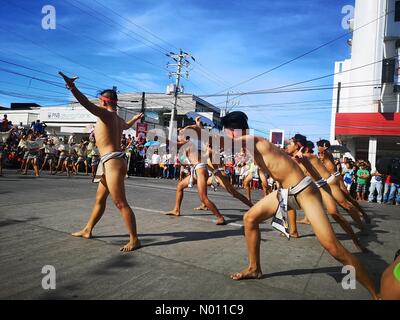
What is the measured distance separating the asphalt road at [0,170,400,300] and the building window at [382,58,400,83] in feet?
57.8

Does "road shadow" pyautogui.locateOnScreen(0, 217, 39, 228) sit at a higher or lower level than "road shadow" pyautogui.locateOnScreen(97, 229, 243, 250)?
higher

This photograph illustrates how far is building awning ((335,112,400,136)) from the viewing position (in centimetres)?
1773

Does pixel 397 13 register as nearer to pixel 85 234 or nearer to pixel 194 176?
pixel 194 176

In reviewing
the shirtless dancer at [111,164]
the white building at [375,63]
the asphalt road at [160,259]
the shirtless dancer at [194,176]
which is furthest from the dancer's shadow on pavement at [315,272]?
the white building at [375,63]

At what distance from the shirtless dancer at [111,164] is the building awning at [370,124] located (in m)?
16.3

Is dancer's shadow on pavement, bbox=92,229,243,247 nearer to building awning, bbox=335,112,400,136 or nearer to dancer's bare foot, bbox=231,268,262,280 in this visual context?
dancer's bare foot, bbox=231,268,262,280

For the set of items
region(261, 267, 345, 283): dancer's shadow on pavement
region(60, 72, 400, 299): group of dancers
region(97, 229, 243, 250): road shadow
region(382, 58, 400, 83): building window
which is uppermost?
region(382, 58, 400, 83): building window

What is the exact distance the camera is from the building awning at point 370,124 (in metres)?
17.7

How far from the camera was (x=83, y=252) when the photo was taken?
406 cm

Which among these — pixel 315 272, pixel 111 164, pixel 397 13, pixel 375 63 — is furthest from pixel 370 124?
pixel 111 164

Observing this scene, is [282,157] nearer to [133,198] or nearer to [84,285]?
[84,285]


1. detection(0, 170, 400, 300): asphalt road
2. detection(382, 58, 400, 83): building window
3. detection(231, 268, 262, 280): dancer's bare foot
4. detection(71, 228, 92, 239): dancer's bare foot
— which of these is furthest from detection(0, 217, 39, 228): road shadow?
detection(382, 58, 400, 83): building window
